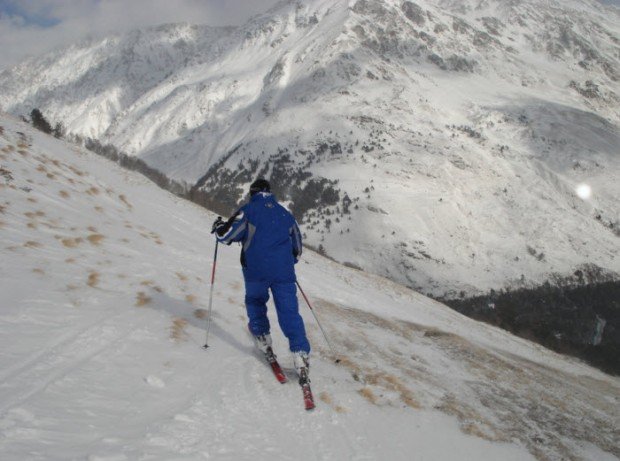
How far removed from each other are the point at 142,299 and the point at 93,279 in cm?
128

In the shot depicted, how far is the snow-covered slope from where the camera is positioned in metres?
5.52

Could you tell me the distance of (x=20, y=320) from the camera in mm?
7695

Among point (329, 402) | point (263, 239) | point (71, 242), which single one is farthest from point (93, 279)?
point (329, 402)

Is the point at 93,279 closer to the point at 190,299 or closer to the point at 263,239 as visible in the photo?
the point at 190,299

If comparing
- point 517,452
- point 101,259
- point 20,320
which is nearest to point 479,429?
point 517,452

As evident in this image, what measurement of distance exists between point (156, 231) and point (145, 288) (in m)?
8.28

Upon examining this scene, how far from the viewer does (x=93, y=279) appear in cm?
1083

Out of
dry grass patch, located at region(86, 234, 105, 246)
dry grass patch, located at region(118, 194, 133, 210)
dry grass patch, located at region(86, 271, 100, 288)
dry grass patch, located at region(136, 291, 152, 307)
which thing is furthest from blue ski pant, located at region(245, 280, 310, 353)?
dry grass patch, located at region(118, 194, 133, 210)

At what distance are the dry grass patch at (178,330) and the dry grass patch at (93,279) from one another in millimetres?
2076

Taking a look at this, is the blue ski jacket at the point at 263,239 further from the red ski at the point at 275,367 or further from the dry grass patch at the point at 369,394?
the dry grass patch at the point at 369,394

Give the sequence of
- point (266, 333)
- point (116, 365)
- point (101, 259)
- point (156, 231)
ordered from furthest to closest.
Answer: point (156, 231), point (101, 259), point (266, 333), point (116, 365)

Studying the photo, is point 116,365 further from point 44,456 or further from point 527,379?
point 527,379

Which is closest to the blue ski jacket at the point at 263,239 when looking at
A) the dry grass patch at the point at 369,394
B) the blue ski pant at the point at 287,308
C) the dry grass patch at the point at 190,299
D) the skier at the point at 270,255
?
the skier at the point at 270,255

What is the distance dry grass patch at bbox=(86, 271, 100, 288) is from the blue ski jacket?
12.2ft
